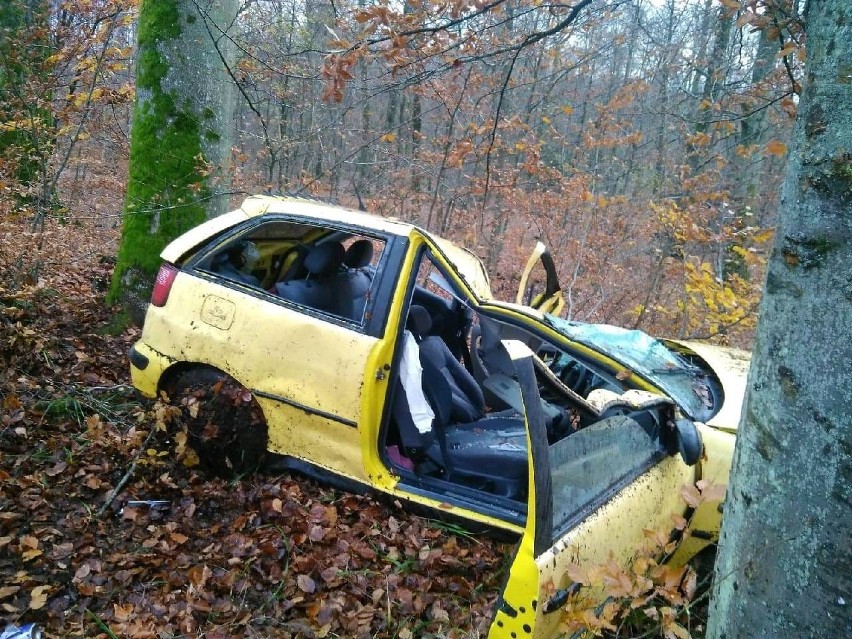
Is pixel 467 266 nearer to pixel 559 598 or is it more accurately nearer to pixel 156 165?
pixel 559 598

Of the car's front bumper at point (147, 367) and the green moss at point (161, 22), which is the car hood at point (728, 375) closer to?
the car's front bumper at point (147, 367)

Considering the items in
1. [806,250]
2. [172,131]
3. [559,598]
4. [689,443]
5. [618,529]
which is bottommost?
[559,598]

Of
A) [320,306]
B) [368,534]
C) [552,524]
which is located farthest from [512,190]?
[552,524]

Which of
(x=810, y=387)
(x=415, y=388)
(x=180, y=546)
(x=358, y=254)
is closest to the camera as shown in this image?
(x=810, y=387)

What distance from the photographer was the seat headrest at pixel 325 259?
13.4ft

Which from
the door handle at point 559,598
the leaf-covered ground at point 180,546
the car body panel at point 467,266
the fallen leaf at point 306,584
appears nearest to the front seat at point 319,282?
the car body panel at point 467,266

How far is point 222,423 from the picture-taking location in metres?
3.60

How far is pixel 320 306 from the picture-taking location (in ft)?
13.0

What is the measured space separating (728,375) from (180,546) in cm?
339

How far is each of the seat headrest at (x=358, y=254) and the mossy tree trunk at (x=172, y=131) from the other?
1.79m

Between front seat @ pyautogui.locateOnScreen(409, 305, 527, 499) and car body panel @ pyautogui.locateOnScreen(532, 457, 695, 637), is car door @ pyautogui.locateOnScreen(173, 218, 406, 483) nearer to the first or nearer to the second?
front seat @ pyautogui.locateOnScreen(409, 305, 527, 499)

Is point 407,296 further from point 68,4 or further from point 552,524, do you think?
point 68,4

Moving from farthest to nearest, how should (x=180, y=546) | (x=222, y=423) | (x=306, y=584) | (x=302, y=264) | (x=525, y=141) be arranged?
(x=525, y=141) → (x=302, y=264) → (x=222, y=423) → (x=180, y=546) → (x=306, y=584)

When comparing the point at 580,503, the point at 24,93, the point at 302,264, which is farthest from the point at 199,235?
the point at 24,93
